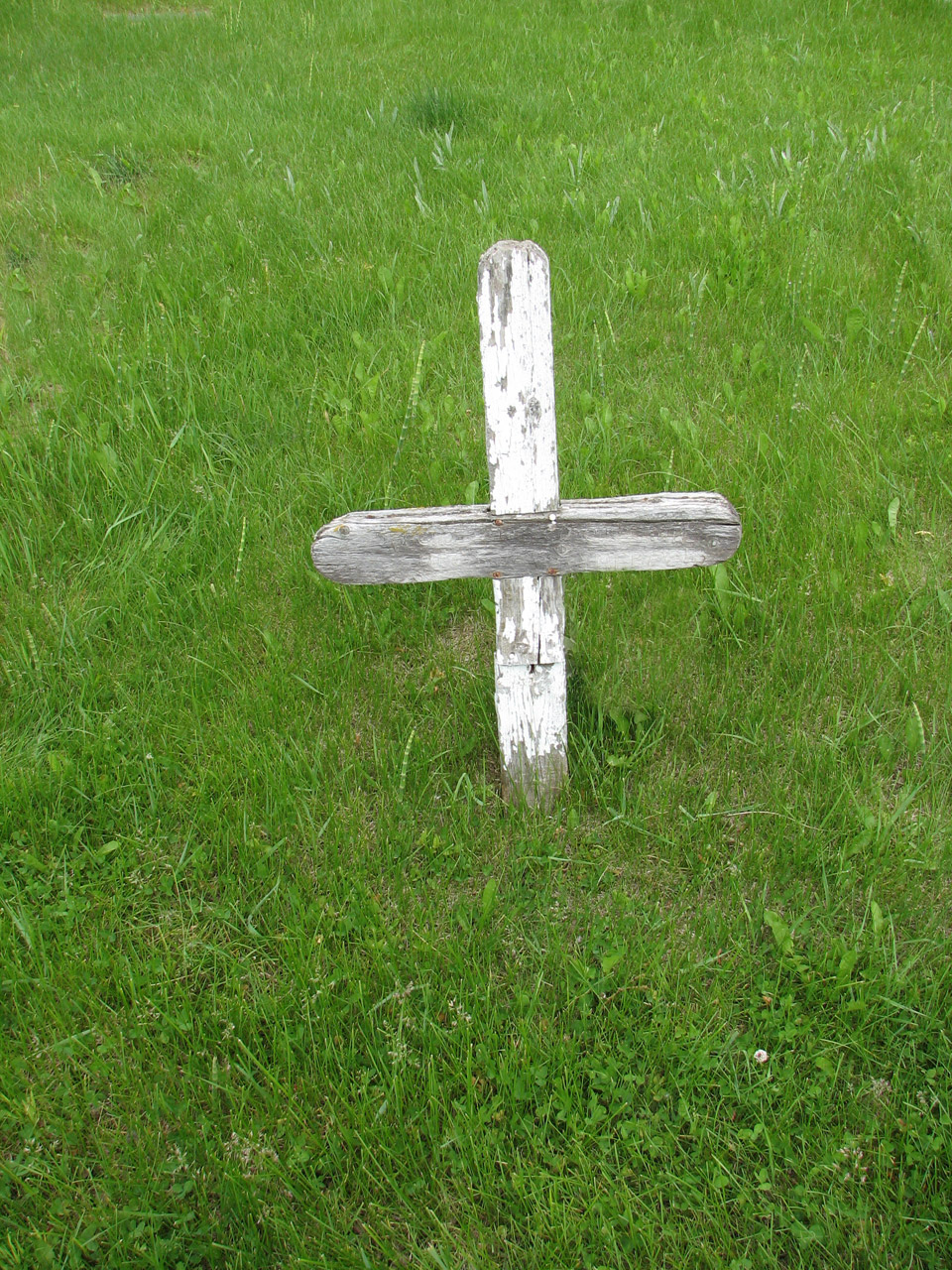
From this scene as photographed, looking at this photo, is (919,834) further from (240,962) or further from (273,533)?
(273,533)

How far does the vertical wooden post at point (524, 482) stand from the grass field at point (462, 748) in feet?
0.58

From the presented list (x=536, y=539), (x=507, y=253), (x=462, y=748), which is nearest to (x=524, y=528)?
(x=536, y=539)

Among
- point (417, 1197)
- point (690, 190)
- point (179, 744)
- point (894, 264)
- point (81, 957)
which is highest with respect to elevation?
point (690, 190)

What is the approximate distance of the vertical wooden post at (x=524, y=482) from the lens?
6.06 ft

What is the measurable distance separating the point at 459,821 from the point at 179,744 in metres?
0.81

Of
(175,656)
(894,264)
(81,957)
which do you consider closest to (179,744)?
(175,656)

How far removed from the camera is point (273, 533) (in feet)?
9.94

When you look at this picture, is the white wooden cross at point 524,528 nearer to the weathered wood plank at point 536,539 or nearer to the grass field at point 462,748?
the weathered wood plank at point 536,539

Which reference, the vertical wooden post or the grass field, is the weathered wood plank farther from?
the grass field

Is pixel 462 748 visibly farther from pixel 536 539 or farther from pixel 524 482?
pixel 524 482

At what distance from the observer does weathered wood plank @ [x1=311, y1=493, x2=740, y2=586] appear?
1.99 metres

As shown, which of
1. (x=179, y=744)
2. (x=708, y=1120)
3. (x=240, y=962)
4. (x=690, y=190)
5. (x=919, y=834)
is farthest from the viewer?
(x=690, y=190)

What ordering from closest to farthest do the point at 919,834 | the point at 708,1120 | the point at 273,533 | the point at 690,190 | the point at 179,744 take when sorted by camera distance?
the point at 708,1120 < the point at 919,834 < the point at 179,744 < the point at 273,533 < the point at 690,190

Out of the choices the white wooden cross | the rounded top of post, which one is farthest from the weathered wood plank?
the rounded top of post
